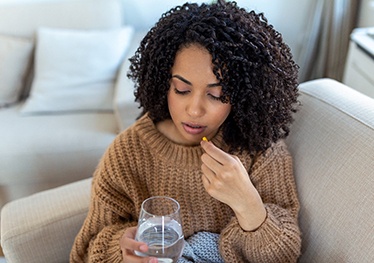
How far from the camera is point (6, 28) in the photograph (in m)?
2.13

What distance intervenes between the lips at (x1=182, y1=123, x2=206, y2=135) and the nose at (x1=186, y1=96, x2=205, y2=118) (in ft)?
0.12

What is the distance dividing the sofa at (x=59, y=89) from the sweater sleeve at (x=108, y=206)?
2.48ft

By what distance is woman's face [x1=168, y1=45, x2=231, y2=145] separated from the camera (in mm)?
852

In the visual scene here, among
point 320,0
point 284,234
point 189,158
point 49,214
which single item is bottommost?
point 49,214

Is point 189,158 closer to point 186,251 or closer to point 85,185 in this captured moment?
point 186,251

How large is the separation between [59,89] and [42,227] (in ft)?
3.29

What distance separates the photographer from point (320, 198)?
3.24ft

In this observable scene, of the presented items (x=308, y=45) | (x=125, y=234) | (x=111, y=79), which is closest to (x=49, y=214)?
(x=125, y=234)

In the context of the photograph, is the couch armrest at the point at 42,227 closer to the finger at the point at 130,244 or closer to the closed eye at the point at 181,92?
the finger at the point at 130,244

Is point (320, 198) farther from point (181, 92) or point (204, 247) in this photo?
point (181, 92)

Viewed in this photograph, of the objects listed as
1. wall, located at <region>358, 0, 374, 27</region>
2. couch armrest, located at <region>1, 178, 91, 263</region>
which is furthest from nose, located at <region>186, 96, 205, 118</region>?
wall, located at <region>358, 0, 374, 27</region>

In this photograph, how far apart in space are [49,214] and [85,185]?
0.55 ft


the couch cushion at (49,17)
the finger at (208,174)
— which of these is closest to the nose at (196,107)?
the finger at (208,174)

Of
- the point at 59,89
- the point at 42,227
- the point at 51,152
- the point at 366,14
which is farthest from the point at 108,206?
the point at 366,14
